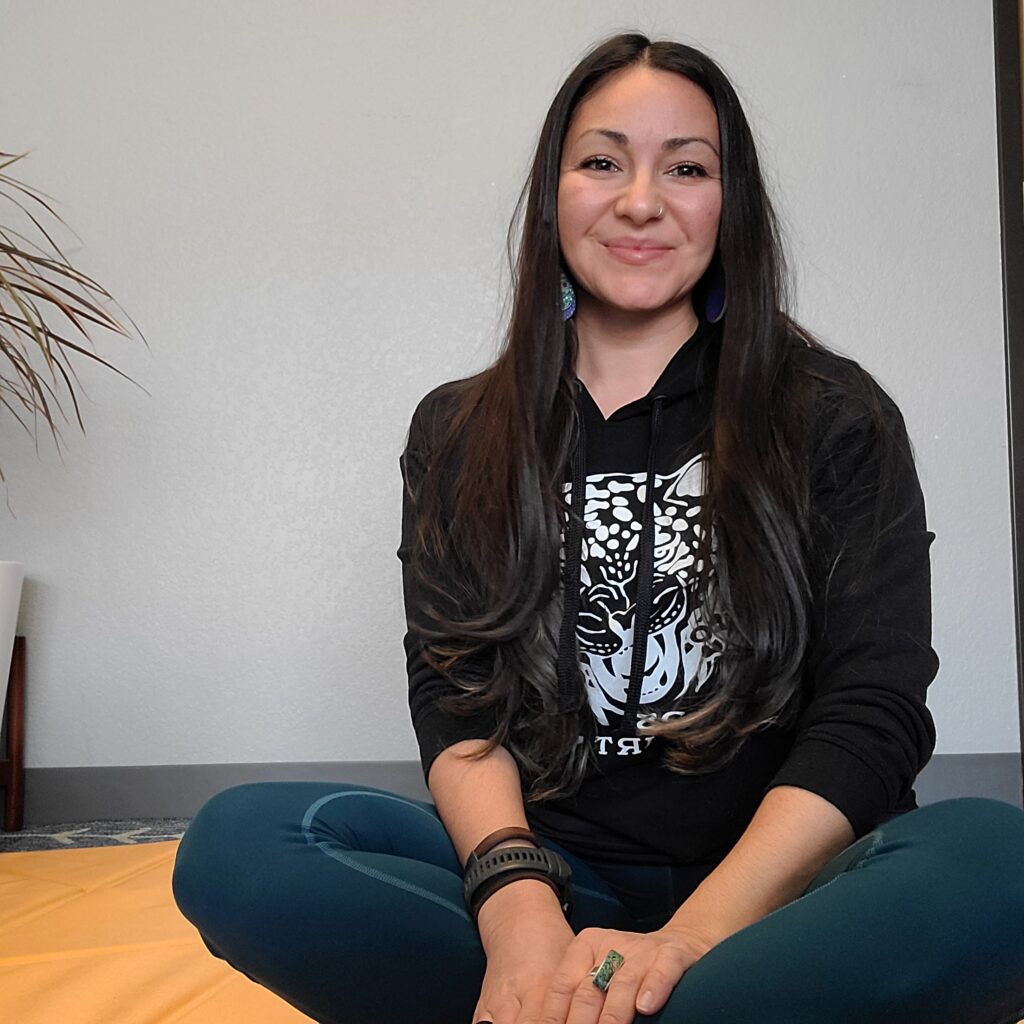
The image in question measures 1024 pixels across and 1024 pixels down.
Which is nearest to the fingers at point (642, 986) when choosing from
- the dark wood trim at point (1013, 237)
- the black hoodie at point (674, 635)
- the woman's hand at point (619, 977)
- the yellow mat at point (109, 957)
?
the woman's hand at point (619, 977)

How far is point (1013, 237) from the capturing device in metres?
2.44

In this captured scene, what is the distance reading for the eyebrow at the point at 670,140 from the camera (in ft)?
3.83

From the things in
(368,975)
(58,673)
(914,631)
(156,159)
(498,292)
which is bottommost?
(58,673)

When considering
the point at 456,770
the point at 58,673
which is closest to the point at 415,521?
the point at 456,770

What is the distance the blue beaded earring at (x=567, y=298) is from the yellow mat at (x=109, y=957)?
79cm

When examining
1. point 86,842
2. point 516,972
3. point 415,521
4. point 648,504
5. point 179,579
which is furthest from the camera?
point 179,579

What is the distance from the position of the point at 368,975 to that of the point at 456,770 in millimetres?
224

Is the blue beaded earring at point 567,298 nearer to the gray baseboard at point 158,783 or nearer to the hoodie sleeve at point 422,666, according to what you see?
the hoodie sleeve at point 422,666

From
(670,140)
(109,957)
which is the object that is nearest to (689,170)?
(670,140)

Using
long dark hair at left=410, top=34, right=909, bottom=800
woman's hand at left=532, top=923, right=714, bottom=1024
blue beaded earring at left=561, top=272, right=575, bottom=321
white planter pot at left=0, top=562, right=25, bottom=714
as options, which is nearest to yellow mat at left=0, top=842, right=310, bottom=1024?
white planter pot at left=0, top=562, right=25, bottom=714

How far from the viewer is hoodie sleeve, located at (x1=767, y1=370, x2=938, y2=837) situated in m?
0.96

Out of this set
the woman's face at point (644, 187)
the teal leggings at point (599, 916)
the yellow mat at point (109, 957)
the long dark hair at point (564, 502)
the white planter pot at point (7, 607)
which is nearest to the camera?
the teal leggings at point (599, 916)

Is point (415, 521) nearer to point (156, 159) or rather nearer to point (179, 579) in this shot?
point (179, 579)

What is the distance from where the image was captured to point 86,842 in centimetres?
222
